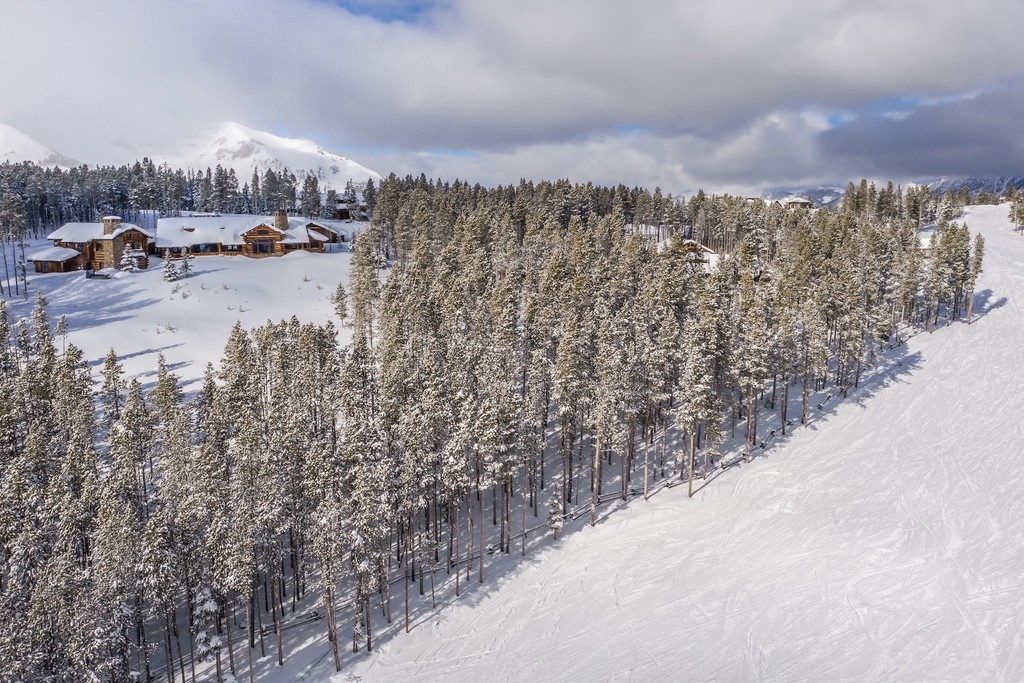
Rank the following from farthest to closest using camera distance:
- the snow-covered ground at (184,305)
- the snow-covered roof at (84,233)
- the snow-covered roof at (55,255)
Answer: the snow-covered roof at (84,233)
the snow-covered roof at (55,255)
the snow-covered ground at (184,305)

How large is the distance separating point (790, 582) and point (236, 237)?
106231mm

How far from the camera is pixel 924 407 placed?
5472cm

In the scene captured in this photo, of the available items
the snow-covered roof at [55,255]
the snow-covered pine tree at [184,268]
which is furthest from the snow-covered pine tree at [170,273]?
the snow-covered roof at [55,255]

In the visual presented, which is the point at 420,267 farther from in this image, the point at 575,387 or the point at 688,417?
the point at 688,417

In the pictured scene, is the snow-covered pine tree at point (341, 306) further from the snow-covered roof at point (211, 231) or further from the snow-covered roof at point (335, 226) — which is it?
the snow-covered roof at point (335, 226)

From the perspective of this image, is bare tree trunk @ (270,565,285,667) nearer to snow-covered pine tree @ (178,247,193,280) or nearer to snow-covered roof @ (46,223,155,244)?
snow-covered pine tree @ (178,247,193,280)

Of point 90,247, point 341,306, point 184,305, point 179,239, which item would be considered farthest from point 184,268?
point 341,306

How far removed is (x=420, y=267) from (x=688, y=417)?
4422 centimetres

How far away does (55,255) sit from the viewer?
91500mm

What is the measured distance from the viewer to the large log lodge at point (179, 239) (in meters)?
94.5

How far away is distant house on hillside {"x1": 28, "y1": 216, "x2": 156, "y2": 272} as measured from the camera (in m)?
92.0

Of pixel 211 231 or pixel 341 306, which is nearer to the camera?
pixel 341 306

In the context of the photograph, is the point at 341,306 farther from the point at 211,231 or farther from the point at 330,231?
the point at 211,231

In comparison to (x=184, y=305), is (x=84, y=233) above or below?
above
